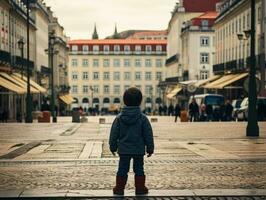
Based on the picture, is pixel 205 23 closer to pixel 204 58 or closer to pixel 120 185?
pixel 204 58

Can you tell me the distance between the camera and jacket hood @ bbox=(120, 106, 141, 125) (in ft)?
32.4

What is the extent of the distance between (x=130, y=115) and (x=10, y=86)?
40563 millimetres

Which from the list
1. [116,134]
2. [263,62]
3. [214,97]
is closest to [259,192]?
[116,134]

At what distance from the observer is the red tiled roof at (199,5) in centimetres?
12081

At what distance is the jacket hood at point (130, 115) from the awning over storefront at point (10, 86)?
1514 inches

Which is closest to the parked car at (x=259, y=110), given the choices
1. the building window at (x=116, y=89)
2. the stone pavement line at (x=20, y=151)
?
the stone pavement line at (x=20, y=151)

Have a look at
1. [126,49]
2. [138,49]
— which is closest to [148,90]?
[138,49]

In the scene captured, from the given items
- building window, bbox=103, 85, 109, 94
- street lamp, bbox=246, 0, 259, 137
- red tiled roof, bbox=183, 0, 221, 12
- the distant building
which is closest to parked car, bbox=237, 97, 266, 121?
street lamp, bbox=246, 0, 259, 137

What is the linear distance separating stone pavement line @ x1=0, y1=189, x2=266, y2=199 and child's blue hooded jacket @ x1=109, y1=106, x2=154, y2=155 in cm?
66

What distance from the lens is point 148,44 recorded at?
559 ft

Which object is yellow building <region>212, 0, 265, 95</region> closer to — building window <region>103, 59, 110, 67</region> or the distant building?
the distant building

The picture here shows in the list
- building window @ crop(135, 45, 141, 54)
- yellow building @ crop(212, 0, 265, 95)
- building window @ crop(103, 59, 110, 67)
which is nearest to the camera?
yellow building @ crop(212, 0, 265, 95)

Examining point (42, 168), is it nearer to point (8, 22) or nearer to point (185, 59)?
point (8, 22)

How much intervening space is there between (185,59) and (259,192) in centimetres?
10131
